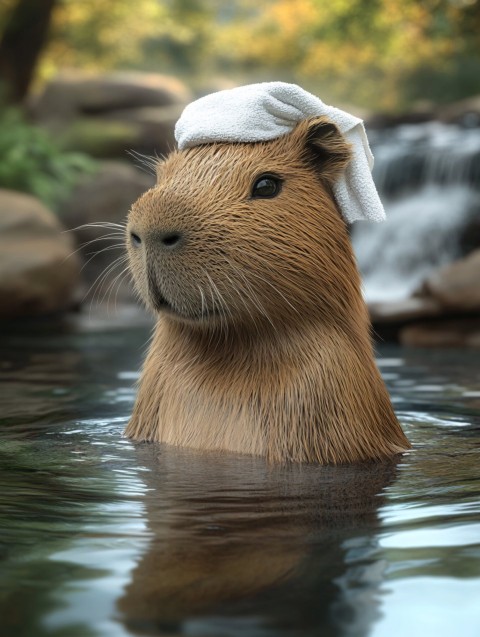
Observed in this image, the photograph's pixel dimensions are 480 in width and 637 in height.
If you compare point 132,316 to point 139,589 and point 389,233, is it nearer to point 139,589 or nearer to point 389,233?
point 389,233

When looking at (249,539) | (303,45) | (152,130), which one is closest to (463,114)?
(152,130)

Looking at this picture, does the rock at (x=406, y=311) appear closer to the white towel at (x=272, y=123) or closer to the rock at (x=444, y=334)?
the rock at (x=444, y=334)

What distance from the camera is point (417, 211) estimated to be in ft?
53.2

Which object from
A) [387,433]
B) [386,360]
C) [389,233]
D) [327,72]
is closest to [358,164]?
[387,433]

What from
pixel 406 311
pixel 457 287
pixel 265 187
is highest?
pixel 265 187

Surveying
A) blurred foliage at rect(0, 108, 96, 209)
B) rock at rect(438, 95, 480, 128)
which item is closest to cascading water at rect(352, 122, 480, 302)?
rock at rect(438, 95, 480, 128)

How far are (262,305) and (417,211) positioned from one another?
41.2 ft

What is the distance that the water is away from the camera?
233 cm

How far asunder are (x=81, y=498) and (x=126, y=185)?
13769mm

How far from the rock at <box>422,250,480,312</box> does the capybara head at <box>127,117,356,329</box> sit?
21.0 feet

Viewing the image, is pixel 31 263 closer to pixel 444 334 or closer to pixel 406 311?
pixel 406 311

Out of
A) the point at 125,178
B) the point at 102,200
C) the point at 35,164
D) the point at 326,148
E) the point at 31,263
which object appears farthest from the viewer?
the point at 125,178

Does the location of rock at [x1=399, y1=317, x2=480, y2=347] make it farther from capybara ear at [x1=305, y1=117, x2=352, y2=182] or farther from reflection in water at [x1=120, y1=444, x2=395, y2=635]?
reflection in water at [x1=120, y1=444, x2=395, y2=635]

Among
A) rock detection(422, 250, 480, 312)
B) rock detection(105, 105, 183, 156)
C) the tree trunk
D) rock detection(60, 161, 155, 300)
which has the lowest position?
rock detection(422, 250, 480, 312)
